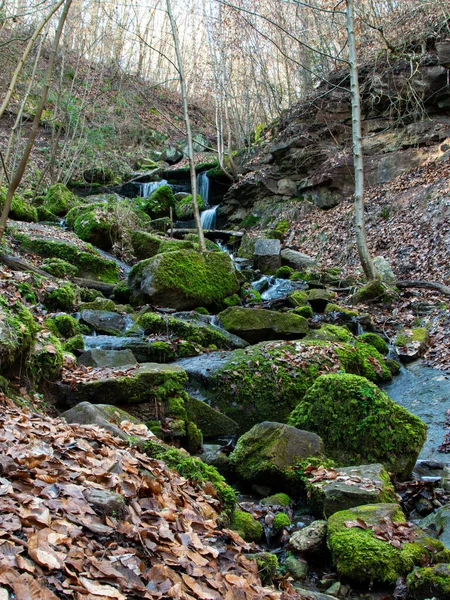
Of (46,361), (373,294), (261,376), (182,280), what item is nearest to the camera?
(46,361)

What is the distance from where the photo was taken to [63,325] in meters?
8.75

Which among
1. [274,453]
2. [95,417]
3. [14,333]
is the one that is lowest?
[274,453]

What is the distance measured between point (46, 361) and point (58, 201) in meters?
14.4

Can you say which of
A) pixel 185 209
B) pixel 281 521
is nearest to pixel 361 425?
pixel 281 521

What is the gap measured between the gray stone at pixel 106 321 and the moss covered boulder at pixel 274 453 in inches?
181

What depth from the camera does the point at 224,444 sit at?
6719mm

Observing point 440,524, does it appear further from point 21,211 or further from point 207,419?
point 21,211

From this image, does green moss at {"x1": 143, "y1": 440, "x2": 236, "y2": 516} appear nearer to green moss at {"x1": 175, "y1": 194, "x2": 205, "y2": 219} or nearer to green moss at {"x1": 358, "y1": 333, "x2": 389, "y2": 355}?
green moss at {"x1": 358, "y1": 333, "x2": 389, "y2": 355}

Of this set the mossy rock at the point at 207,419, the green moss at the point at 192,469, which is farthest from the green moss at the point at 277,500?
the mossy rock at the point at 207,419

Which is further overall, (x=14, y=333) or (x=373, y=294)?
(x=373, y=294)

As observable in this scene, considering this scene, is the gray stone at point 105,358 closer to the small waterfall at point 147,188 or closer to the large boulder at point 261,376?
the large boulder at point 261,376

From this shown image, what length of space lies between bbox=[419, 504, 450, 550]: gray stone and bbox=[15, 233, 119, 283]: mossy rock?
1001 cm

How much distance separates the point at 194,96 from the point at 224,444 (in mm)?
34073

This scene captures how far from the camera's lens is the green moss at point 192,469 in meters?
4.33
